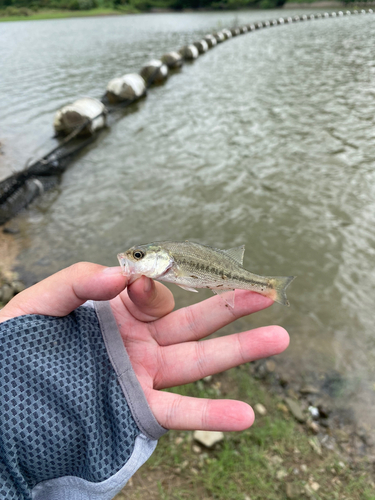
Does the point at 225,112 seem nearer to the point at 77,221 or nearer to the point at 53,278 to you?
the point at 77,221

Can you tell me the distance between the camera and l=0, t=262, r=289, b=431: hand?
2572 millimetres

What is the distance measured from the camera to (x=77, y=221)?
32.0 ft

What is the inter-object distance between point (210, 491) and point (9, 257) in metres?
7.32

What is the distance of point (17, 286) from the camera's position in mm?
7395

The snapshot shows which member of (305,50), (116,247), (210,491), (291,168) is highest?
(305,50)

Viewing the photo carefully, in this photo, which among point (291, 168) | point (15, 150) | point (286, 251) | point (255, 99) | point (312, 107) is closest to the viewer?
point (286, 251)

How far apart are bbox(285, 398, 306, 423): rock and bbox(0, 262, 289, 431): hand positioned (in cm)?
239


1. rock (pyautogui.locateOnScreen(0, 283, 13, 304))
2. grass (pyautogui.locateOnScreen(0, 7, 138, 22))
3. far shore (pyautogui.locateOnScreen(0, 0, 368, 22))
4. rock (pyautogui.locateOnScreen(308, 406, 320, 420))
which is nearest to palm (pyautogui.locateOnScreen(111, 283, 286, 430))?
rock (pyautogui.locateOnScreen(308, 406, 320, 420))

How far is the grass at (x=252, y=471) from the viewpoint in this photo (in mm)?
3717

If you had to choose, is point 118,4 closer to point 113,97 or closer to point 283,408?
point 113,97

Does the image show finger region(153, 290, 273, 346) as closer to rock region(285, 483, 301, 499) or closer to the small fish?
the small fish

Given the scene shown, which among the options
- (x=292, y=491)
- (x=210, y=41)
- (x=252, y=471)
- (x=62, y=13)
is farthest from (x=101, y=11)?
(x=292, y=491)

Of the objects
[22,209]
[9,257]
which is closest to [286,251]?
[9,257]

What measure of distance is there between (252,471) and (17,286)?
6.07m
